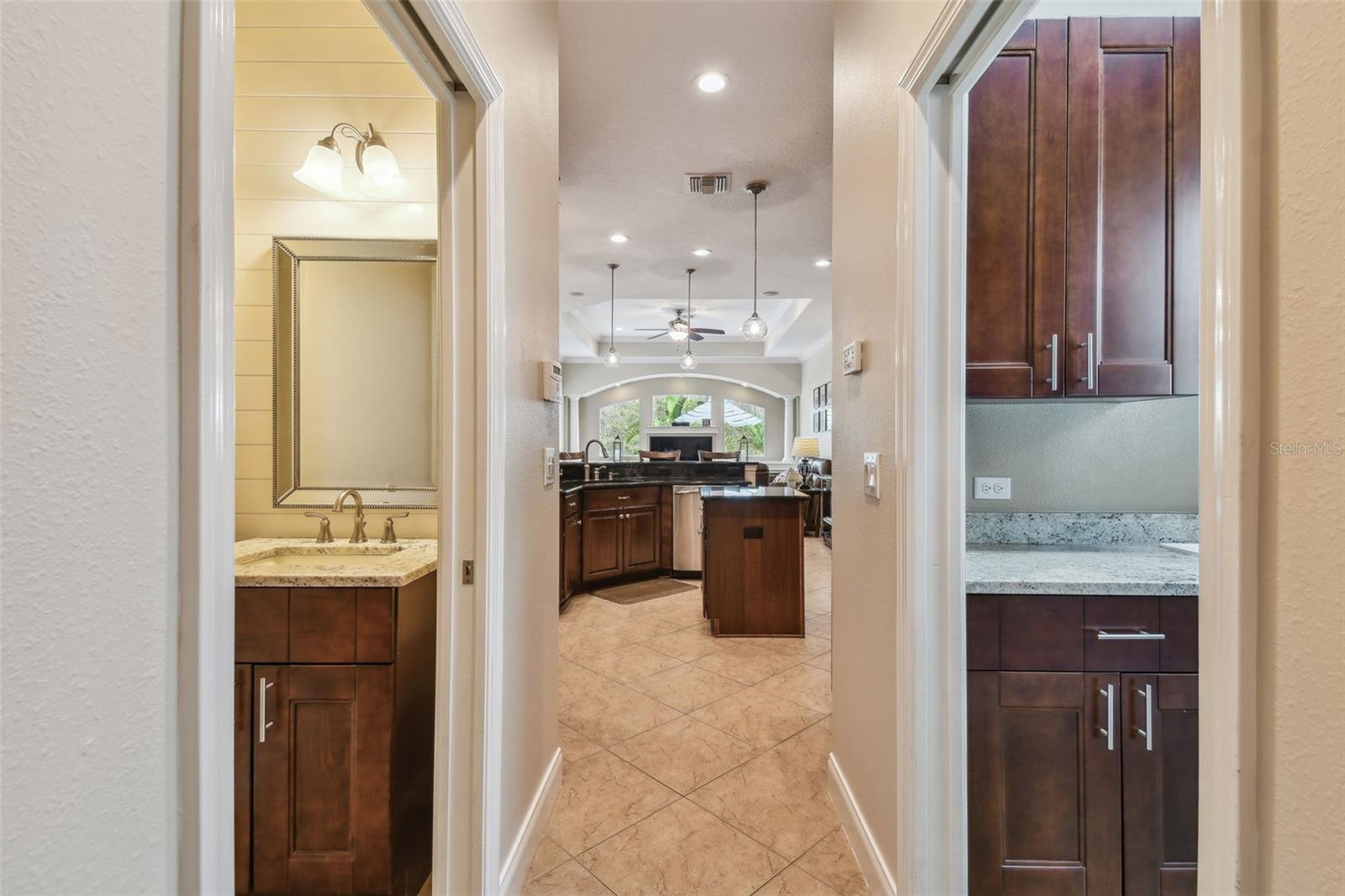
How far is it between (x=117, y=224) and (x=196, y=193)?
84 mm

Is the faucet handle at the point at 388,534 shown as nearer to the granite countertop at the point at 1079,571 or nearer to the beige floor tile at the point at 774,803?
the beige floor tile at the point at 774,803

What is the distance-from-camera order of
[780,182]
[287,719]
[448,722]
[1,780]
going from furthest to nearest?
[780,182] < [287,719] < [448,722] < [1,780]

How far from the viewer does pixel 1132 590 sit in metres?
1.42

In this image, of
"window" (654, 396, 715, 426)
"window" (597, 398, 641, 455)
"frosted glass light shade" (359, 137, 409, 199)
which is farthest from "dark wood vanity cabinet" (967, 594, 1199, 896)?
"window" (597, 398, 641, 455)

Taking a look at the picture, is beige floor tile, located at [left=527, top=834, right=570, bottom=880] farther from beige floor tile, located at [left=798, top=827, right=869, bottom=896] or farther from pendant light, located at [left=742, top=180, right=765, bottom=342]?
pendant light, located at [left=742, top=180, right=765, bottom=342]

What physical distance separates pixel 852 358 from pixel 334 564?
186cm

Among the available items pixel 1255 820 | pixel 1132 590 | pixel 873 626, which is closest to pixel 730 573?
pixel 873 626

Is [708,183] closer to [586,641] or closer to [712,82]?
[712,82]

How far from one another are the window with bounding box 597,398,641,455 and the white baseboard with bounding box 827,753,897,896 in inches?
391

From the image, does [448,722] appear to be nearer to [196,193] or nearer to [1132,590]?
[196,193]

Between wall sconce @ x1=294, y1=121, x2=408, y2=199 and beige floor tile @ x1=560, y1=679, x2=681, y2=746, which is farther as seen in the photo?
beige floor tile @ x1=560, y1=679, x2=681, y2=746

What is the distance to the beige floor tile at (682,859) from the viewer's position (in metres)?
1.59

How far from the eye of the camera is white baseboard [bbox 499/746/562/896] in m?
1.48

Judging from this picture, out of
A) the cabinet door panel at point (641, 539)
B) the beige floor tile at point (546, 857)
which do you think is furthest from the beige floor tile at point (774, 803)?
the cabinet door panel at point (641, 539)
